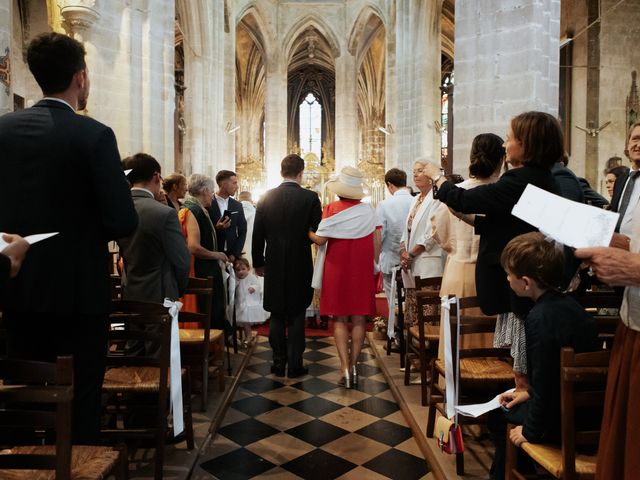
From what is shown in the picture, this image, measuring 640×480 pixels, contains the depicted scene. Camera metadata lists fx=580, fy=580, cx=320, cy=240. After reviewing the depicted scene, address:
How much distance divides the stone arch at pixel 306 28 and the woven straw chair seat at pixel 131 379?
64.8ft

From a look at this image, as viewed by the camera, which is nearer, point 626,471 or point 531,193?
point 626,471

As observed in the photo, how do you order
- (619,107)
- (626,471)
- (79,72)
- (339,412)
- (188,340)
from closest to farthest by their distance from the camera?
1. (626,471)
2. (79,72)
3. (188,340)
4. (339,412)
5. (619,107)

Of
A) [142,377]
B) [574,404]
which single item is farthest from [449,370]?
[142,377]

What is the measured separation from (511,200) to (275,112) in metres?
19.4

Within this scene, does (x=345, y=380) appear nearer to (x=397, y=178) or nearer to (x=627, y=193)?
(x=397, y=178)

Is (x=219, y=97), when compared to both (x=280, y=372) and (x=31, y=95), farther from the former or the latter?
(x=280, y=372)

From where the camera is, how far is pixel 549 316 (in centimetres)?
202

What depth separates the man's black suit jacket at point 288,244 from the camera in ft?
15.9

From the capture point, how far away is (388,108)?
54.7 ft

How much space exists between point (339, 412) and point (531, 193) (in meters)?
2.60

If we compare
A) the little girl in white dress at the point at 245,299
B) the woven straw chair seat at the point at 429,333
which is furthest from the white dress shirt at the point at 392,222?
the woven straw chair seat at the point at 429,333

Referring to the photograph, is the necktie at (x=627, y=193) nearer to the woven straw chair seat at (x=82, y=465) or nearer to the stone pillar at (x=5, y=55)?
the woven straw chair seat at (x=82, y=465)

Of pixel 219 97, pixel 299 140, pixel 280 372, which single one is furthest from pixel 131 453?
pixel 299 140

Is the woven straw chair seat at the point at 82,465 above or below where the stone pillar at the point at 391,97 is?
below
